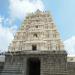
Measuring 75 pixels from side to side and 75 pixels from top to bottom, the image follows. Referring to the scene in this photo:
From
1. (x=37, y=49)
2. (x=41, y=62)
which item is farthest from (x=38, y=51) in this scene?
(x=41, y=62)

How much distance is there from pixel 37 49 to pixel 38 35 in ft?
6.69

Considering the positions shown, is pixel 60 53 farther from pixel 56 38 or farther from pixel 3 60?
pixel 3 60

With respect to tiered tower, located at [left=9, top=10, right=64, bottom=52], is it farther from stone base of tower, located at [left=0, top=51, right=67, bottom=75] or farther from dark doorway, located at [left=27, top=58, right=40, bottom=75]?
dark doorway, located at [left=27, top=58, right=40, bottom=75]

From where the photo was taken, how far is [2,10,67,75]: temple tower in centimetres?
2925

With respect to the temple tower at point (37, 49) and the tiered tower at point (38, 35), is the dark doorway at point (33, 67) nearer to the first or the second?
the temple tower at point (37, 49)

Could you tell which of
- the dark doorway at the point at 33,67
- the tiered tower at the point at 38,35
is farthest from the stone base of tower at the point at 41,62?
the dark doorway at the point at 33,67

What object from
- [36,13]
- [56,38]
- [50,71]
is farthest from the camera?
[36,13]

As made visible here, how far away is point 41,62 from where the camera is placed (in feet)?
96.8

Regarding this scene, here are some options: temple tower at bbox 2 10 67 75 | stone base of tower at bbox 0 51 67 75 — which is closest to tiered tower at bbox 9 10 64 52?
temple tower at bbox 2 10 67 75

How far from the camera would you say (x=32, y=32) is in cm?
3188

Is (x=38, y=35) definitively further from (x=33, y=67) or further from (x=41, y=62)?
(x=33, y=67)

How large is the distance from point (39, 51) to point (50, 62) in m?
1.94

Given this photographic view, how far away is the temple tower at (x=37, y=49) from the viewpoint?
96.0ft

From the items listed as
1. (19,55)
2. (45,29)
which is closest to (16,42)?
(19,55)
